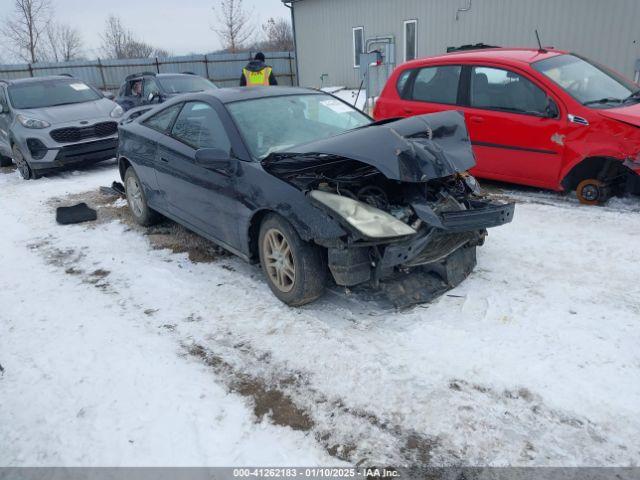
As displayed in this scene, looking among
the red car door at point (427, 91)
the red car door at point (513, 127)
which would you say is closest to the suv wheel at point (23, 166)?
the red car door at point (427, 91)

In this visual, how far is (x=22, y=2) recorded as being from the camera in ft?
95.3

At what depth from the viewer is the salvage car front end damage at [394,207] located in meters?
3.09

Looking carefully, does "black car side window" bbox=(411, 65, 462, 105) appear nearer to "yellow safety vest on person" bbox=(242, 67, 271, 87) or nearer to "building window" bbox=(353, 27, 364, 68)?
"yellow safety vest on person" bbox=(242, 67, 271, 87)

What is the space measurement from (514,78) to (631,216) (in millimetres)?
2038

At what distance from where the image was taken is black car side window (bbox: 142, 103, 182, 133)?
4.73 metres

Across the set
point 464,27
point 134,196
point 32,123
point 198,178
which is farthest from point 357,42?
point 198,178

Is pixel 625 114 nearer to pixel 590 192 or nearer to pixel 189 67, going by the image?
pixel 590 192

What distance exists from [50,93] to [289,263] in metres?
8.28

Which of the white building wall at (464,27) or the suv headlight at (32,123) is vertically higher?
the white building wall at (464,27)

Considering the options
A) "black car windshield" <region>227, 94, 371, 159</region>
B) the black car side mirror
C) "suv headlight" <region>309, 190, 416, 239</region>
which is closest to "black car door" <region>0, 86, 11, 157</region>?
"black car windshield" <region>227, 94, 371, 159</region>

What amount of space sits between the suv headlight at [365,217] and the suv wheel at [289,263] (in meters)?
0.37

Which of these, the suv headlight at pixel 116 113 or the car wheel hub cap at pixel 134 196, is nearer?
the car wheel hub cap at pixel 134 196

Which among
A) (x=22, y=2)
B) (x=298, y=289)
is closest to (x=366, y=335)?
(x=298, y=289)

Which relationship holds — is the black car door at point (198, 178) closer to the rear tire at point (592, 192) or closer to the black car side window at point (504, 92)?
the black car side window at point (504, 92)
